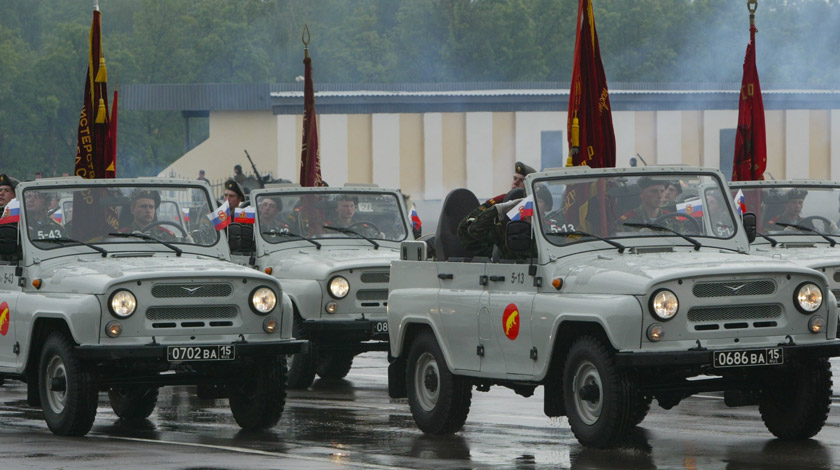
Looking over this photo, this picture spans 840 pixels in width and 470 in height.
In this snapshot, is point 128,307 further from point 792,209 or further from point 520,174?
point 792,209

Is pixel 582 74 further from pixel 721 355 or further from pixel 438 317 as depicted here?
pixel 721 355

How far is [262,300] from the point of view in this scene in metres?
12.4

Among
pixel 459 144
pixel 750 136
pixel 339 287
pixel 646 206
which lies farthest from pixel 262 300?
pixel 459 144

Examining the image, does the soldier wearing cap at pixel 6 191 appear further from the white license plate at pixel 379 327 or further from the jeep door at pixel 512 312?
the jeep door at pixel 512 312

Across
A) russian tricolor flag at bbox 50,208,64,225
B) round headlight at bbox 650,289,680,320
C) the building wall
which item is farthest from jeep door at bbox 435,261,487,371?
the building wall

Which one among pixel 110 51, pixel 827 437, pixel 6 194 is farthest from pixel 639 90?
pixel 110 51

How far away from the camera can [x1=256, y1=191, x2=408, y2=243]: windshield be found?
17359mm

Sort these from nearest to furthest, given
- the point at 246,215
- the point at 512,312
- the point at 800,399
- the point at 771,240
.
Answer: the point at 800,399
the point at 512,312
the point at 771,240
the point at 246,215

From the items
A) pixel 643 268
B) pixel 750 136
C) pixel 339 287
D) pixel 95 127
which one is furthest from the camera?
pixel 750 136

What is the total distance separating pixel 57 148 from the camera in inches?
4186

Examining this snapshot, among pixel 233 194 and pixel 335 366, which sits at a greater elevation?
pixel 233 194

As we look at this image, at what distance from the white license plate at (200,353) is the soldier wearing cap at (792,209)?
7083 millimetres

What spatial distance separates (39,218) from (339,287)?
11.8 ft

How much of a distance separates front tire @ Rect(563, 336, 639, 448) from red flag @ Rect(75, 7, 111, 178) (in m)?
6.12
